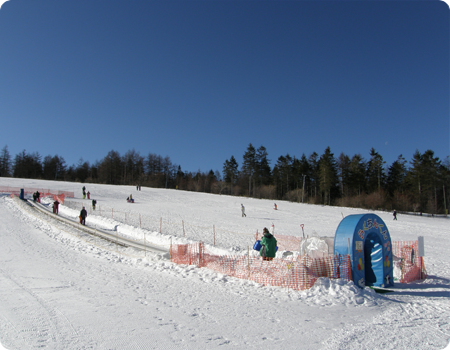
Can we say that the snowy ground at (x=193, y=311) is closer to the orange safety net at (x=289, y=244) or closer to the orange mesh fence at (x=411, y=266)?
the orange mesh fence at (x=411, y=266)

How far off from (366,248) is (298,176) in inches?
2901

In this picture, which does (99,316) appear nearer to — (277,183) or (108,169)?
(277,183)

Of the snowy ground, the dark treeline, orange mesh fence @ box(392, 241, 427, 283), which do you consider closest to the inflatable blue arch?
the snowy ground

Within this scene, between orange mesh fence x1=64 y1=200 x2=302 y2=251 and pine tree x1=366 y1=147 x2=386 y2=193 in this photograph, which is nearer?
orange mesh fence x1=64 y1=200 x2=302 y2=251

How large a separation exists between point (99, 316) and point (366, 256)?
30.1 ft

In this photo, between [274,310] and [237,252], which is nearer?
[274,310]

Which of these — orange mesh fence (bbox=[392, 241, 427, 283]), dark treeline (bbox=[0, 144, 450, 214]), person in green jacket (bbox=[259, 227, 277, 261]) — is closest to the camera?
person in green jacket (bbox=[259, 227, 277, 261])

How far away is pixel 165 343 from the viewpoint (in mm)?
4797

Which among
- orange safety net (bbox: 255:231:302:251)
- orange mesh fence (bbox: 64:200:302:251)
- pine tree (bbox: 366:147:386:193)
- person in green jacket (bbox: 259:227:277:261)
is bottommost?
orange mesh fence (bbox: 64:200:302:251)

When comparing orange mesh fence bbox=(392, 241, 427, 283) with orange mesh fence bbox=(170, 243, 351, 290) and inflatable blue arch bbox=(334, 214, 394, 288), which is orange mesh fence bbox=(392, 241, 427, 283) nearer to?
inflatable blue arch bbox=(334, 214, 394, 288)

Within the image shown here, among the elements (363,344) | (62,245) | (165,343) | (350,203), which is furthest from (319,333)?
(350,203)

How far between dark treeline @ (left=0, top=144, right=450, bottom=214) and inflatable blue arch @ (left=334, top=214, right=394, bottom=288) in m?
45.4

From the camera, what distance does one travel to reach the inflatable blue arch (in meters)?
8.89

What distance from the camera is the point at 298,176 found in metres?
82.1
